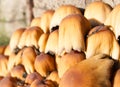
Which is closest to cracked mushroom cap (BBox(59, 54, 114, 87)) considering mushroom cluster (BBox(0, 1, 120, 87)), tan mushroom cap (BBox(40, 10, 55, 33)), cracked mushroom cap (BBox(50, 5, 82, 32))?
mushroom cluster (BBox(0, 1, 120, 87))

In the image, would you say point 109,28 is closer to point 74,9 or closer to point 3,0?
point 74,9

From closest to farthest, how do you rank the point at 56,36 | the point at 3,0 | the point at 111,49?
the point at 111,49 → the point at 56,36 → the point at 3,0

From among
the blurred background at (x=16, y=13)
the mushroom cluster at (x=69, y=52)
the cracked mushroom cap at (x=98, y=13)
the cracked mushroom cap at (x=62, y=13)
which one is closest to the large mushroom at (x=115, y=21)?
the mushroom cluster at (x=69, y=52)

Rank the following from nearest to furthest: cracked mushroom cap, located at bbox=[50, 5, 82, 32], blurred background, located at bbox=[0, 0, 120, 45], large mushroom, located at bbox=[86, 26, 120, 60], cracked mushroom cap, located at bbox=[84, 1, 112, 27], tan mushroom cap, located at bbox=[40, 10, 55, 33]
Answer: large mushroom, located at bbox=[86, 26, 120, 60], cracked mushroom cap, located at bbox=[84, 1, 112, 27], cracked mushroom cap, located at bbox=[50, 5, 82, 32], tan mushroom cap, located at bbox=[40, 10, 55, 33], blurred background, located at bbox=[0, 0, 120, 45]

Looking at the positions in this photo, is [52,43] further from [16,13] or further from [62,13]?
[16,13]

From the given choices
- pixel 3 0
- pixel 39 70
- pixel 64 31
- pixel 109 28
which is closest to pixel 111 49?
pixel 109 28

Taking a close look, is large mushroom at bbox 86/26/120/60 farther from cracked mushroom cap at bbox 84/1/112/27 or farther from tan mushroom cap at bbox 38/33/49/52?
tan mushroom cap at bbox 38/33/49/52

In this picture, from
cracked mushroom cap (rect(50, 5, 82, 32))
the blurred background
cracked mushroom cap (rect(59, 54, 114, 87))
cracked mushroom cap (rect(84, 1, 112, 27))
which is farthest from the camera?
the blurred background

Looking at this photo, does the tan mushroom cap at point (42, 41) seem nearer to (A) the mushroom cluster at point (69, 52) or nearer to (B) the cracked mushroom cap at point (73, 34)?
(A) the mushroom cluster at point (69, 52)
